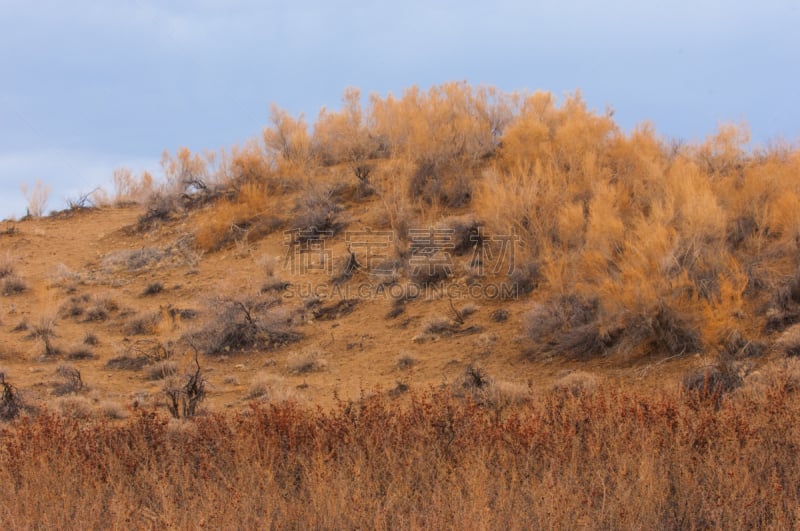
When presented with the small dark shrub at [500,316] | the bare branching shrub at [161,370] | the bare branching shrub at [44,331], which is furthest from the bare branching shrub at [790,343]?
the bare branching shrub at [44,331]

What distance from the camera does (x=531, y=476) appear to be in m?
5.20

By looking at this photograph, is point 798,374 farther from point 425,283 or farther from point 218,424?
point 425,283

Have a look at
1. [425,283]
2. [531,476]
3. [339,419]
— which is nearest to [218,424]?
[339,419]

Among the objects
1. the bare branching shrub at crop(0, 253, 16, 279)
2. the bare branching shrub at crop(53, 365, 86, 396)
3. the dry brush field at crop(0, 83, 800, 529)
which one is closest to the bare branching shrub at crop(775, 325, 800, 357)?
the dry brush field at crop(0, 83, 800, 529)

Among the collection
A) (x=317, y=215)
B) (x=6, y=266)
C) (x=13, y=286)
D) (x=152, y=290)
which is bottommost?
(x=152, y=290)

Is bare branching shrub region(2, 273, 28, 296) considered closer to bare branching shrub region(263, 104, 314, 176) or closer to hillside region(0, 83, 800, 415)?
hillside region(0, 83, 800, 415)

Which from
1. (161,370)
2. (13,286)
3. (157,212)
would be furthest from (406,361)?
(157,212)

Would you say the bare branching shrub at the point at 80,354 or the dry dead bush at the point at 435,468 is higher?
the bare branching shrub at the point at 80,354

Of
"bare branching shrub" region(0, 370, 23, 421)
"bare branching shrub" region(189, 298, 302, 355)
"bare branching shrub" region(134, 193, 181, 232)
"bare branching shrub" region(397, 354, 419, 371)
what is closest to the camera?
"bare branching shrub" region(0, 370, 23, 421)

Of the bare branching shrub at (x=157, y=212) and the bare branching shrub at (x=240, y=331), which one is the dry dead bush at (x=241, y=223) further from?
the bare branching shrub at (x=240, y=331)

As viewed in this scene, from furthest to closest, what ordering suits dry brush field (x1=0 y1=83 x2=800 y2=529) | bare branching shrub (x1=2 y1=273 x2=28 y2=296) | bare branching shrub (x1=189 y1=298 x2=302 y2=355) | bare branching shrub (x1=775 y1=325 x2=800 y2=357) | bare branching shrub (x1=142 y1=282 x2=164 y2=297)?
bare branching shrub (x1=2 y1=273 x2=28 y2=296), bare branching shrub (x1=142 y1=282 x2=164 y2=297), bare branching shrub (x1=189 y1=298 x2=302 y2=355), bare branching shrub (x1=775 y1=325 x2=800 y2=357), dry brush field (x1=0 y1=83 x2=800 y2=529)

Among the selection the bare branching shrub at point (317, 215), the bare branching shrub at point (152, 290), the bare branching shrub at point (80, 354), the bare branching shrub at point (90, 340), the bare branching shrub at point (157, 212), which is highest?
the bare branching shrub at point (157, 212)

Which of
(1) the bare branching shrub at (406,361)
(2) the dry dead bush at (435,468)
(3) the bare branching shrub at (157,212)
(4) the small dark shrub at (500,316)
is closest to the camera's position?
(2) the dry dead bush at (435,468)

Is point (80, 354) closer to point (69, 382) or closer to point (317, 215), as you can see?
point (69, 382)
